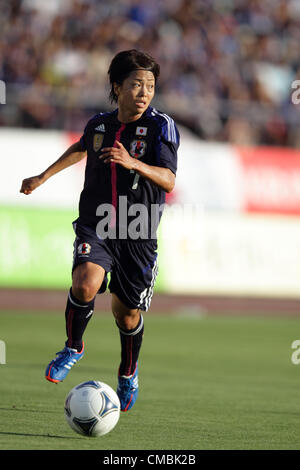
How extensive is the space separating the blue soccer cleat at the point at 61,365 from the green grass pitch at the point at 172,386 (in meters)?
0.32

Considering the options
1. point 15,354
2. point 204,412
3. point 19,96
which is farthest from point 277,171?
point 204,412

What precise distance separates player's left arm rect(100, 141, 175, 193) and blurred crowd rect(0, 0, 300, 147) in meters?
11.3

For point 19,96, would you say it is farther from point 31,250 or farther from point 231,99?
point 231,99

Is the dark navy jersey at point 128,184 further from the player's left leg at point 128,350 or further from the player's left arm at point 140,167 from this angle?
the player's left leg at point 128,350

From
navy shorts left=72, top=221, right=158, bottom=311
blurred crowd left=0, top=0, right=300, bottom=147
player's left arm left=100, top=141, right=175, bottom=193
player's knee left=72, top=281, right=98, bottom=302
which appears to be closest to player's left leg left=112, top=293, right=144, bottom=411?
navy shorts left=72, top=221, right=158, bottom=311

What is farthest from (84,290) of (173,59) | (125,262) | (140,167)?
(173,59)

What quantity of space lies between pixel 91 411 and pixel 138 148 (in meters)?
1.91

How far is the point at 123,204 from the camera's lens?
21.7 feet

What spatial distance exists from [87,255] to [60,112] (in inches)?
463

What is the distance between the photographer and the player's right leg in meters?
6.31

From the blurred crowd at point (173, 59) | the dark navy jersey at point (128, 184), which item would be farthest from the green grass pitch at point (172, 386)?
the blurred crowd at point (173, 59)

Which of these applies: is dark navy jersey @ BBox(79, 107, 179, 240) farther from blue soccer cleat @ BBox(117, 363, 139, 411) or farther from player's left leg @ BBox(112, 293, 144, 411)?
blue soccer cleat @ BBox(117, 363, 139, 411)

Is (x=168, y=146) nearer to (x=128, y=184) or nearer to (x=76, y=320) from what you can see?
(x=128, y=184)

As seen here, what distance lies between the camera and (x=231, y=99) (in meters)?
20.3
